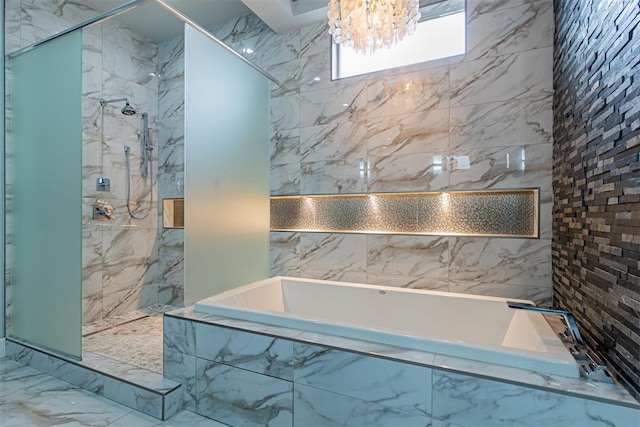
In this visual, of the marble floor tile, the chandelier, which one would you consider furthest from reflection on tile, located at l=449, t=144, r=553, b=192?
the marble floor tile

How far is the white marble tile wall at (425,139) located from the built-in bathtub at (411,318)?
228 millimetres

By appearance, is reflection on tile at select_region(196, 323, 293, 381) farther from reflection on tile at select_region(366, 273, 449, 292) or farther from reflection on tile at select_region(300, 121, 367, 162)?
reflection on tile at select_region(300, 121, 367, 162)

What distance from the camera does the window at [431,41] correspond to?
233 cm

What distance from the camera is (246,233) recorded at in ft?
8.06

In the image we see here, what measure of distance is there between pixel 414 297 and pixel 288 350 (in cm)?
105

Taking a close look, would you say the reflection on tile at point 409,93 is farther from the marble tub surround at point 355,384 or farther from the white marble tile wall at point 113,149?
the white marble tile wall at point 113,149

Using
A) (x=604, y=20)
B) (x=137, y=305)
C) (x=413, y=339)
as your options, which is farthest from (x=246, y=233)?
(x=604, y=20)

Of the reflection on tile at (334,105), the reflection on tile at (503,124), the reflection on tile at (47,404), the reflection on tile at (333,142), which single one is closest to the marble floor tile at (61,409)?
the reflection on tile at (47,404)

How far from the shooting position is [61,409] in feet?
5.71

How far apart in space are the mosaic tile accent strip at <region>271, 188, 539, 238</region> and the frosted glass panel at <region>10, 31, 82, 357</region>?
1466 mm

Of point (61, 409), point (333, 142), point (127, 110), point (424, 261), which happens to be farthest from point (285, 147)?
point (61, 409)

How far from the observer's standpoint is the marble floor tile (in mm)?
1636

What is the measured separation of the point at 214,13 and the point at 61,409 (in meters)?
3.22

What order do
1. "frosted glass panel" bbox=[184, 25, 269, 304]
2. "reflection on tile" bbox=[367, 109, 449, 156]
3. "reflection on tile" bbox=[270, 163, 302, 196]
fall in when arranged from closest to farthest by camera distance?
"frosted glass panel" bbox=[184, 25, 269, 304] < "reflection on tile" bbox=[367, 109, 449, 156] < "reflection on tile" bbox=[270, 163, 302, 196]
